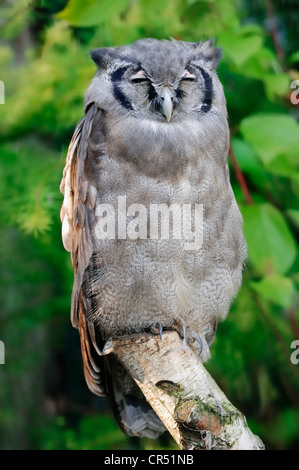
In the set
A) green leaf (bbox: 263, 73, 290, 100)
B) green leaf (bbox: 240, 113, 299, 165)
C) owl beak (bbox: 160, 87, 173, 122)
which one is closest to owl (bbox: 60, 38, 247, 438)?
owl beak (bbox: 160, 87, 173, 122)

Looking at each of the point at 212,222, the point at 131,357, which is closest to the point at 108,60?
the point at 212,222

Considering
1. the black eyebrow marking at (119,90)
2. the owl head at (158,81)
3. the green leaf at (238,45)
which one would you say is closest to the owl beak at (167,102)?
the owl head at (158,81)

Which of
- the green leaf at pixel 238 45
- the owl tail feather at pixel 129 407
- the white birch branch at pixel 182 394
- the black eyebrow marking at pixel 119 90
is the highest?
the green leaf at pixel 238 45

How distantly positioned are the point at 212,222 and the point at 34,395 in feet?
5.56

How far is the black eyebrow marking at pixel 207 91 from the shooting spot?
1.63 meters

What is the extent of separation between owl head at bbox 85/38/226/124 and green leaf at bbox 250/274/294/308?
2.03 feet

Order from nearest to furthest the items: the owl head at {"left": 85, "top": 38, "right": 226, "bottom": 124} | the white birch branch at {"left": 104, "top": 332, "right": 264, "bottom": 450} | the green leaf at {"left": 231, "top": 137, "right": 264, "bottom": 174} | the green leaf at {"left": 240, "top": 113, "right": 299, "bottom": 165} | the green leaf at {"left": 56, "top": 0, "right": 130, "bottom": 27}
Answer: the white birch branch at {"left": 104, "top": 332, "right": 264, "bottom": 450}
the owl head at {"left": 85, "top": 38, "right": 226, "bottom": 124}
the green leaf at {"left": 240, "top": 113, "right": 299, "bottom": 165}
the green leaf at {"left": 56, "top": 0, "right": 130, "bottom": 27}
the green leaf at {"left": 231, "top": 137, "right": 264, "bottom": 174}

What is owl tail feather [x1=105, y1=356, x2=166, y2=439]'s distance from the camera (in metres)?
1.89

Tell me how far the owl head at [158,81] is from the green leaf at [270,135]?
0.54 ft

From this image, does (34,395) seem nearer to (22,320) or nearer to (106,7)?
(22,320)

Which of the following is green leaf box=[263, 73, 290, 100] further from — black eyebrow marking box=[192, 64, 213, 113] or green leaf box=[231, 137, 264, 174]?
black eyebrow marking box=[192, 64, 213, 113]

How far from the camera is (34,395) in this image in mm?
2846

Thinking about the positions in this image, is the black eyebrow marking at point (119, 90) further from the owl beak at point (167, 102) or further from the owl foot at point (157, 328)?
the owl foot at point (157, 328)

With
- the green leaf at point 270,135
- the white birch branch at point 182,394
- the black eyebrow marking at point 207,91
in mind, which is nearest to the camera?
the white birch branch at point 182,394
